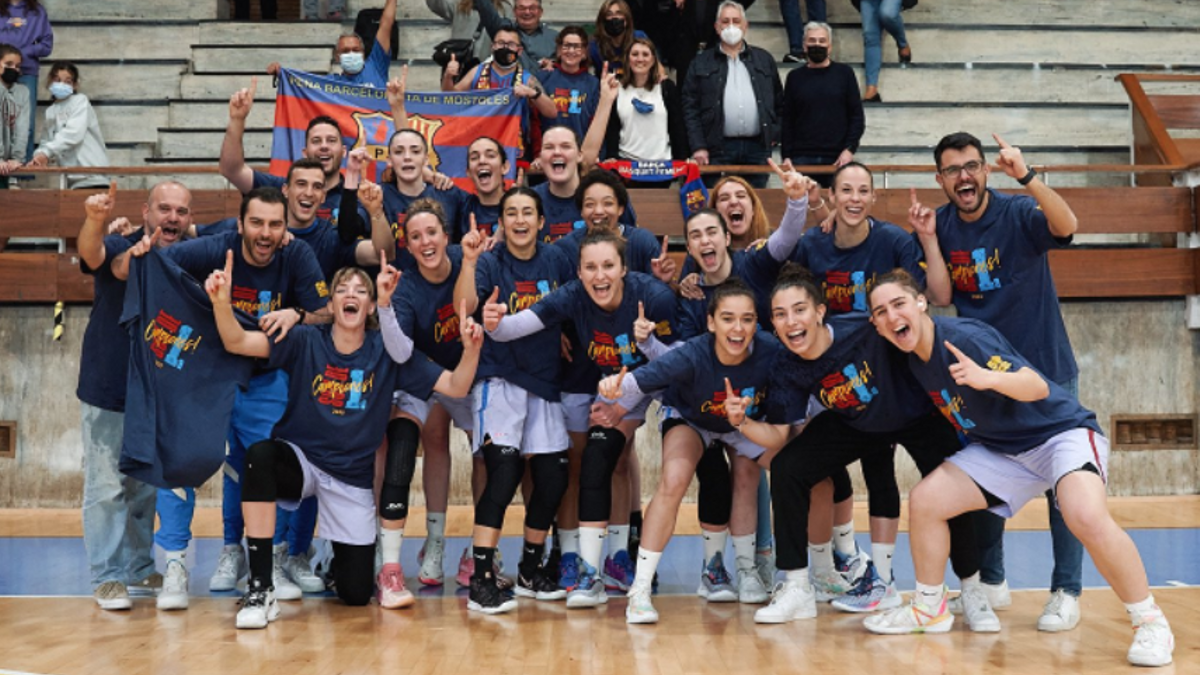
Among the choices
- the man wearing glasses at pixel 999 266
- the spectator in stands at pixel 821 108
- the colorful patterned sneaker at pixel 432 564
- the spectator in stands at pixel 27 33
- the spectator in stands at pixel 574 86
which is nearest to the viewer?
the man wearing glasses at pixel 999 266

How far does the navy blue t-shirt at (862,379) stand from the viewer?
483 cm

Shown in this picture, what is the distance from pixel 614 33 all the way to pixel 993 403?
413 cm

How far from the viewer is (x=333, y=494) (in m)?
5.23

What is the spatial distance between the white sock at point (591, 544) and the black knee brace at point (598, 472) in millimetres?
47

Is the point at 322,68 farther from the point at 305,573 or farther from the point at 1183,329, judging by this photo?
the point at 1183,329

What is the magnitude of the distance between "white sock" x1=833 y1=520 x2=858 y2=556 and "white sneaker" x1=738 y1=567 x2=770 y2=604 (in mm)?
448

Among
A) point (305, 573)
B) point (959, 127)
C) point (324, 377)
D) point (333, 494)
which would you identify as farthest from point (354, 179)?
point (959, 127)

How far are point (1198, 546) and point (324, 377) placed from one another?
183 inches

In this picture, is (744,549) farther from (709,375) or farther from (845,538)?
(709,375)

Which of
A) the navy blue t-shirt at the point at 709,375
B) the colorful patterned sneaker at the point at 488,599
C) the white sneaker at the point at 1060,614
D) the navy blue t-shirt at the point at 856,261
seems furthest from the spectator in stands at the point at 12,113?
the white sneaker at the point at 1060,614

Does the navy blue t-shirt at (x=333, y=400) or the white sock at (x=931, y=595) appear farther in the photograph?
the navy blue t-shirt at (x=333, y=400)

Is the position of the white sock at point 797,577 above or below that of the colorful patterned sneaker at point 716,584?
above

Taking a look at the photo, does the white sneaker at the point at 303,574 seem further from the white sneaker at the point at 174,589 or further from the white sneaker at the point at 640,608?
the white sneaker at the point at 640,608

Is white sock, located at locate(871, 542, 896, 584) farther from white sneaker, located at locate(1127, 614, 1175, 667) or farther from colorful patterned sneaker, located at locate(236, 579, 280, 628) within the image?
colorful patterned sneaker, located at locate(236, 579, 280, 628)
